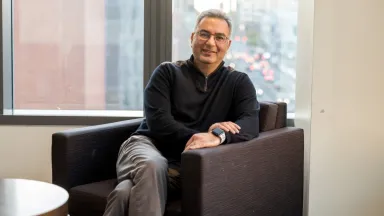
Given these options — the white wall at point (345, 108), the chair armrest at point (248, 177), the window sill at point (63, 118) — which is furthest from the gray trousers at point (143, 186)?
the window sill at point (63, 118)

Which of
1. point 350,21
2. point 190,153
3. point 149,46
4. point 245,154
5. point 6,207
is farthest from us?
point 149,46

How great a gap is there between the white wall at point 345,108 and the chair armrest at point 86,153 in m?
0.96

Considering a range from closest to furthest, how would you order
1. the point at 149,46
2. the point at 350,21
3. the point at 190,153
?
the point at 190,153 < the point at 350,21 < the point at 149,46

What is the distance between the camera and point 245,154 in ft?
7.82

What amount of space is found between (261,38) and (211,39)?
0.81m

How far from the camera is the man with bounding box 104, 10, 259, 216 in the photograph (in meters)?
2.57

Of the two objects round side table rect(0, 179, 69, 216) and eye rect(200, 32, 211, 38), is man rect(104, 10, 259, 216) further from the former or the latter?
round side table rect(0, 179, 69, 216)

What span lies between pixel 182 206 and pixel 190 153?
8.4 inches

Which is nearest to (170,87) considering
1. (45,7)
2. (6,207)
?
(6,207)

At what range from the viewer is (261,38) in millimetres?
3451

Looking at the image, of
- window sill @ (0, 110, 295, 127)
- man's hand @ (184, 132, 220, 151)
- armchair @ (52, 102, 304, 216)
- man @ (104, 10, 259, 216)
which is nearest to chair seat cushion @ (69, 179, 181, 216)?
armchair @ (52, 102, 304, 216)

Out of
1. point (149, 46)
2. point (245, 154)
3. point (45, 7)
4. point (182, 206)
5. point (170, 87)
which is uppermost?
point (45, 7)

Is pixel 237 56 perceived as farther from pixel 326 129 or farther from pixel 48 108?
Result: pixel 48 108

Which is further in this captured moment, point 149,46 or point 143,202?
point 149,46
